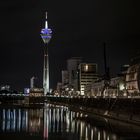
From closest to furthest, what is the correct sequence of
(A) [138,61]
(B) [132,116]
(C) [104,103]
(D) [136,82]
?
(B) [132,116] < (C) [104,103] < (D) [136,82] < (A) [138,61]

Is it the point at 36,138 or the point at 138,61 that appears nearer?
the point at 36,138

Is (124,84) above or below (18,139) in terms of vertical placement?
above

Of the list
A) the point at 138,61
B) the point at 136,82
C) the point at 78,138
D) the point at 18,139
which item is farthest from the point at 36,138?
the point at 138,61

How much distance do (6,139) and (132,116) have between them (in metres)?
27.5

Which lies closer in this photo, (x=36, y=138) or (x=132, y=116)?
(x=36, y=138)

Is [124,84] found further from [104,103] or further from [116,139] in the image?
[116,139]

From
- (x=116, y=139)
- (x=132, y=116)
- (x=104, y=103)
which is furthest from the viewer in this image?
(x=104, y=103)

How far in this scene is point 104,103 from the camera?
328 ft

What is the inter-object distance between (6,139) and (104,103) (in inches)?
2302

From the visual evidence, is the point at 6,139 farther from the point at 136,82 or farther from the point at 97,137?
the point at 136,82

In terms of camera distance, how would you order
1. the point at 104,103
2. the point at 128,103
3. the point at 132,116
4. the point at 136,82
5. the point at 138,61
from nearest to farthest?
the point at 132,116
the point at 128,103
the point at 104,103
the point at 136,82
the point at 138,61

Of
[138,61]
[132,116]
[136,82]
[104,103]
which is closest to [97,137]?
[132,116]

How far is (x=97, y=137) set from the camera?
44.4m

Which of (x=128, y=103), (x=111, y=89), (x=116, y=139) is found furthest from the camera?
(x=111, y=89)
